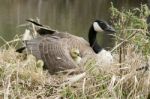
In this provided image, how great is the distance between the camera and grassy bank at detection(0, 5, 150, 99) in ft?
13.2

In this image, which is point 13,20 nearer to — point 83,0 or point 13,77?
point 83,0

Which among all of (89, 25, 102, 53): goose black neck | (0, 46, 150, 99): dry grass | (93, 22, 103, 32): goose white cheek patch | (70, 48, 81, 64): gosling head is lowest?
(0, 46, 150, 99): dry grass

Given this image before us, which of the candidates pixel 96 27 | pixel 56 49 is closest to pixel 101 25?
pixel 96 27

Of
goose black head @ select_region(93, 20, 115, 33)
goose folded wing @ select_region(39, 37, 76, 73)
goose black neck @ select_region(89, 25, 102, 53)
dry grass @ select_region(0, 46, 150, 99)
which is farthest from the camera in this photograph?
goose black head @ select_region(93, 20, 115, 33)

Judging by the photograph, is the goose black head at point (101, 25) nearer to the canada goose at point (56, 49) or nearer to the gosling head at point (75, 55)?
the canada goose at point (56, 49)

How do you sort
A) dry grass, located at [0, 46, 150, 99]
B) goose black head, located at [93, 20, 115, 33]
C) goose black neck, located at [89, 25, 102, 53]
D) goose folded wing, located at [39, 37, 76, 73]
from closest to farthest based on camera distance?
dry grass, located at [0, 46, 150, 99], goose folded wing, located at [39, 37, 76, 73], goose black neck, located at [89, 25, 102, 53], goose black head, located at [93, 20, 115, 33]

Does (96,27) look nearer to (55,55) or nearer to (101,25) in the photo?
(101,25)

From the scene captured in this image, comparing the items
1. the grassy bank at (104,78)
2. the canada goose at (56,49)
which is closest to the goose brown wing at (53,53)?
the canada goose at (56,49)

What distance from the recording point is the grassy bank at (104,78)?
13.2 feet

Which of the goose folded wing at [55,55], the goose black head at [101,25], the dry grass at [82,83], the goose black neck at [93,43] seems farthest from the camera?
the goose black head at [101,25]

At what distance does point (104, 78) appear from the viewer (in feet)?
13.6

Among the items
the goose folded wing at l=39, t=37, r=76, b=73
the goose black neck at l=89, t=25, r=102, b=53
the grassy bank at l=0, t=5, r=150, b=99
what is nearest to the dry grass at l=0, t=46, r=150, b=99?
the grassy bank at l=0, t=5, r=150, b=99

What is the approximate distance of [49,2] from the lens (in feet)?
Answer: 82.4

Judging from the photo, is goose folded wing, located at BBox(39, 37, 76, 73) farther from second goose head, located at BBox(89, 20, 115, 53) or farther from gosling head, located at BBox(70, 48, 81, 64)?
second goose head, located at BBox(89, 20, 115, 53)
